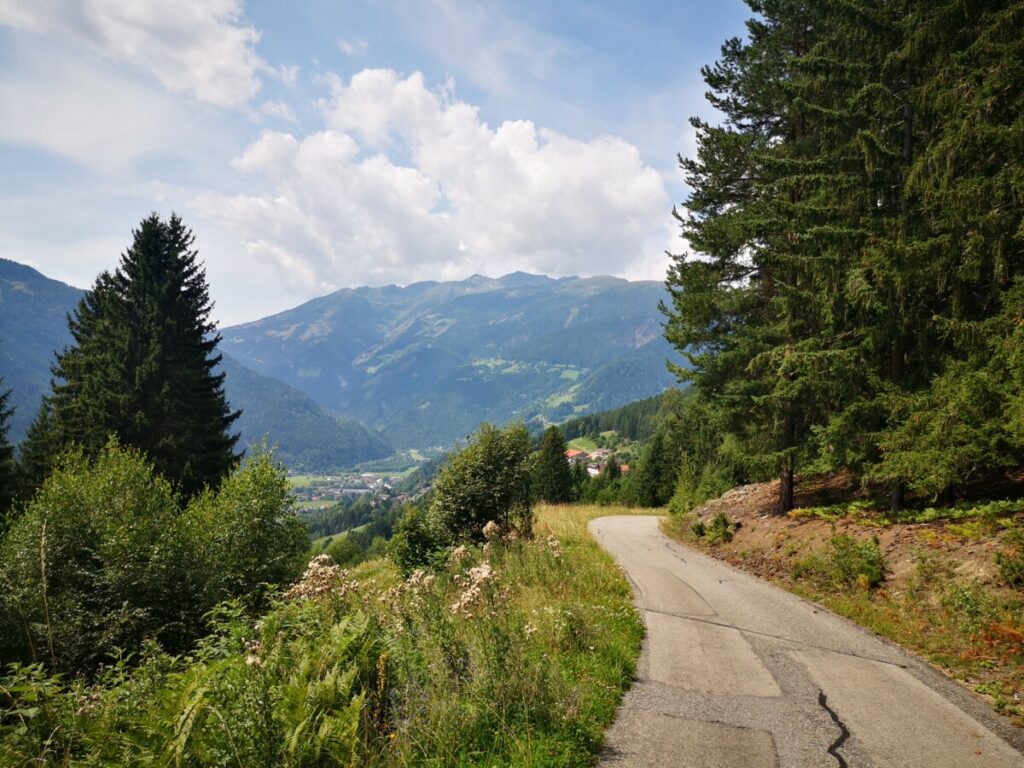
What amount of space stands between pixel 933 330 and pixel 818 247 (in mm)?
3528

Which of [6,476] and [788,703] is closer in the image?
[788,703]

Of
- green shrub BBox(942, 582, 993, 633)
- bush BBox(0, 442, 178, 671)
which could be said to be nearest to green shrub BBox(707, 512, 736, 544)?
green shrub BBox(942, 582, 993, 633)

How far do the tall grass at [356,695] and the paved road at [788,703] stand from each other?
0.55m

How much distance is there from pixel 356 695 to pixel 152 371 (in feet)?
107

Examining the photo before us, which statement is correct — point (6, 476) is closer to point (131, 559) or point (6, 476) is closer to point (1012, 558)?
point (131, 559)

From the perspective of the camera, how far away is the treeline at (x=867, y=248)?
1031 cm

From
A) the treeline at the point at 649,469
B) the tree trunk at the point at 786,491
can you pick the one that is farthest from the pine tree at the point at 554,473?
the tree trunk at the point at 786,491

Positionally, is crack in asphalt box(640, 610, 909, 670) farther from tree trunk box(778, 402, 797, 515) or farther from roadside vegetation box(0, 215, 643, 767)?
tree trunk box(778, 402, 797, 515)

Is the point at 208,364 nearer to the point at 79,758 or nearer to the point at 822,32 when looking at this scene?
the point at 79,758

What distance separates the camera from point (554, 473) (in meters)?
68.1

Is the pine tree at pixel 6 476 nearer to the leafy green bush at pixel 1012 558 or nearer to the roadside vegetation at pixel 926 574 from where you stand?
the roadside vegetation at pixel 926 574

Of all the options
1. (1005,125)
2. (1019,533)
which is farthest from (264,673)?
(1005,125)

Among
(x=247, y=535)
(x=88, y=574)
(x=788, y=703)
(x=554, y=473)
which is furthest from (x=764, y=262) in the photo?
(x=554, y=473)

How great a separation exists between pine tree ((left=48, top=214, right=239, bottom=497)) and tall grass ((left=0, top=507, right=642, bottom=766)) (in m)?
25.9
